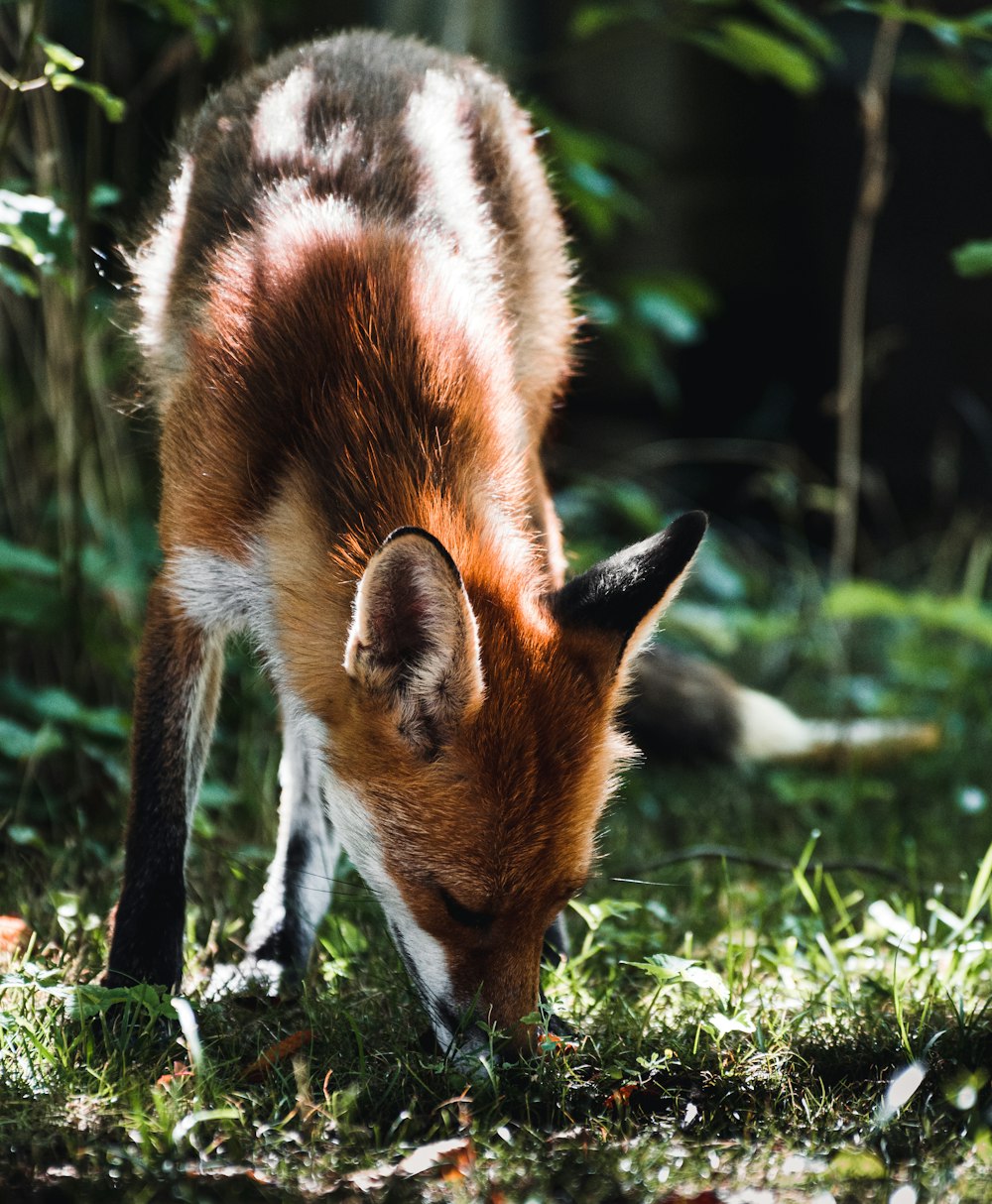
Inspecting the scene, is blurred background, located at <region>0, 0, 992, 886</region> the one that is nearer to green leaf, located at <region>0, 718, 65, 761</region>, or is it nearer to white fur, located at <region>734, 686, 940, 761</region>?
green leaf, located at <region>0, 718, 65, 761</region>

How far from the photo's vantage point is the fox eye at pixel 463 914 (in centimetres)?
266

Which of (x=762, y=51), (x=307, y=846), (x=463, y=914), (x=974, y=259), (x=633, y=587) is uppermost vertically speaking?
(x=762, y=51)

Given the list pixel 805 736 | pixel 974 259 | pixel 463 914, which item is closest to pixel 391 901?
pixel 463 914

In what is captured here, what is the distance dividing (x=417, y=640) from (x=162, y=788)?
3.08 feet

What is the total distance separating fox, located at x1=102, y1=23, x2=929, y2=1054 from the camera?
2658 mm

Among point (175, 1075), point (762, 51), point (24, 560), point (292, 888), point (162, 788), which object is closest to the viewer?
point (175, 1075)

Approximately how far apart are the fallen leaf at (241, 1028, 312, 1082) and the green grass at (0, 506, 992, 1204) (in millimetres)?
10

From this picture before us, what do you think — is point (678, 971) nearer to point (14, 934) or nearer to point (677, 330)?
point (14, 934)

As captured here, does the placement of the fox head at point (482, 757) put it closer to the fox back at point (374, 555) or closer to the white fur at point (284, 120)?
the fox back at point (374, 555)

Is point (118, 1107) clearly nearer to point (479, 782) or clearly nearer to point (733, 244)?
point (479, 782)

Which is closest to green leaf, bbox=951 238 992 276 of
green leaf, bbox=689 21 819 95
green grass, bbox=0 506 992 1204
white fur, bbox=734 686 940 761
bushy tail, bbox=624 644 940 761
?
green leaf, bbox=689 21 819 95

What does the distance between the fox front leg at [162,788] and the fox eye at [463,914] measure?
78 cm

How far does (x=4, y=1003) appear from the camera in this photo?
283cm

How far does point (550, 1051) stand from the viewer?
267 cm
